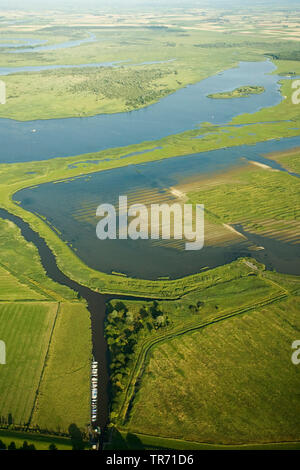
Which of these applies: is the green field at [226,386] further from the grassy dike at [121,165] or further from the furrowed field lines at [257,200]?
the furrowed field lines at [257,200]

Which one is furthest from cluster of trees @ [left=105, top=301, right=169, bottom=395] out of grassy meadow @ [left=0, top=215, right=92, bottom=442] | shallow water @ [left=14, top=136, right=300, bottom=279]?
shallow water @ [left=14, top=136, right=300, bottom=279]

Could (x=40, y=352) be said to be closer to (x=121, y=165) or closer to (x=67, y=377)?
(x=67, y=377)

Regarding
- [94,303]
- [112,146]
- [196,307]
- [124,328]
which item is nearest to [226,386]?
[196,307]

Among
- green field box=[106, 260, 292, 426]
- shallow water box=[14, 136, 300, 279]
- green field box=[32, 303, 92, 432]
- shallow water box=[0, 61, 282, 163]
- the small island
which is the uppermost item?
the small island

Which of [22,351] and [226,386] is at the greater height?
[22,351]

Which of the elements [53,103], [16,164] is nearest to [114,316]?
[16,164]

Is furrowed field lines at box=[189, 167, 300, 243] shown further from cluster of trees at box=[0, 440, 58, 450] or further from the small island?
the small island

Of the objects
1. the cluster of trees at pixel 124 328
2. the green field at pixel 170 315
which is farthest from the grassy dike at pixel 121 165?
the cluster of trees at pixel 124 328

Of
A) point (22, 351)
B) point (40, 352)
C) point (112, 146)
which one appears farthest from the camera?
Result: point (112, 146)
